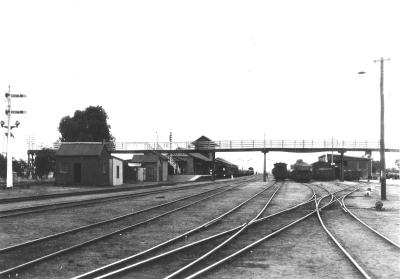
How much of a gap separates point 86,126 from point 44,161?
51.6 feet

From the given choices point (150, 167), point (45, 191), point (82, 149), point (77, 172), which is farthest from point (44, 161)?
point (45, 191)

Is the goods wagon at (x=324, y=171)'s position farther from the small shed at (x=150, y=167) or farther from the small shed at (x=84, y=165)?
the small shed at (x=84, y=165)

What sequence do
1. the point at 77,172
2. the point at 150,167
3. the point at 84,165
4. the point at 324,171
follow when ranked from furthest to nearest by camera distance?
the point at 324,171
the point at 150,167
the point at 77,172
the point at 84,165

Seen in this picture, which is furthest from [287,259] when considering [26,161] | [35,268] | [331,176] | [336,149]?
[26,161]

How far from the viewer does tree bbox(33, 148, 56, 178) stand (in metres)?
57.2

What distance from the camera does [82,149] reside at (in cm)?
4106

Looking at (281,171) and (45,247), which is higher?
(45,247)

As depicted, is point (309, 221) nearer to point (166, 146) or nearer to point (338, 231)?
point (338, 231)

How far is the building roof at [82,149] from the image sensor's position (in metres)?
40.3

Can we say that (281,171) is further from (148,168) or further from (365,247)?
(365,247)

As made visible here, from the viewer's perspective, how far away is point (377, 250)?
30.1 feet

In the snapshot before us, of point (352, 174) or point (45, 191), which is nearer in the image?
point (45, 191)

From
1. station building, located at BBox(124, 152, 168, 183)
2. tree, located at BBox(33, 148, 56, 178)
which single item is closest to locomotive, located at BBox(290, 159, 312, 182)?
station building, located at BBox(124, 152, 168, 183)

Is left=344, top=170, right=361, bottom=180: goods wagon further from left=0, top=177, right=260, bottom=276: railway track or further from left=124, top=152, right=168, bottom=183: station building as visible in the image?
left=0, top=177, right=260, bottom=276: railway track
